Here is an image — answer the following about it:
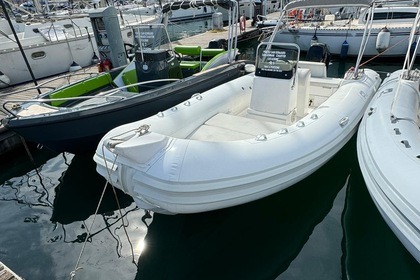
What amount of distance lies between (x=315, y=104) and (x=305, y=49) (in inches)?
267

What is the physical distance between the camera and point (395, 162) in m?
2.70

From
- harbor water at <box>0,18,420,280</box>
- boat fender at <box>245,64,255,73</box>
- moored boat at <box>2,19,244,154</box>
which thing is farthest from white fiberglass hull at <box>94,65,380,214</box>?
boat fender at <box>245,64,255,73</box>

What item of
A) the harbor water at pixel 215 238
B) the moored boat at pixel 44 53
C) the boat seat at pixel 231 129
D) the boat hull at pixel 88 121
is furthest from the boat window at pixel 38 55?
the boat seat at pixel 231 129

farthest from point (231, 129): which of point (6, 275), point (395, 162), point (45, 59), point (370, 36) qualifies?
point (370, 36)

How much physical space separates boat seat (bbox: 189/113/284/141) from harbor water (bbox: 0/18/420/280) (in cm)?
89

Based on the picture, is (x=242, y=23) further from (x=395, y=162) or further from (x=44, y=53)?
(x=395, y=162)

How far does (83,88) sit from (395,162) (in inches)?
197

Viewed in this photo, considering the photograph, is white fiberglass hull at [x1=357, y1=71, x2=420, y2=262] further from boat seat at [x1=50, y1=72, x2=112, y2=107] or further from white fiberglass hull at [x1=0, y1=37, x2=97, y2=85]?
white fiberglass hull at [x1=0, y1=37, x2=97, y2=85]

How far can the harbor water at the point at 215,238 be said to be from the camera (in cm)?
294


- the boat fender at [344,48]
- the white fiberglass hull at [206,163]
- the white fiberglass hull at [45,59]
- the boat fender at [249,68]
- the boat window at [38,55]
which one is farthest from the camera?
the boat fender at [344,48]

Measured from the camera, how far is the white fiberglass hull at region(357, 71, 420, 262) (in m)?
2.30

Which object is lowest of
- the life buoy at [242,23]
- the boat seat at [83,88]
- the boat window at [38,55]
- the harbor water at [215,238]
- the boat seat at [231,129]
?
the harbor water at [215,238]

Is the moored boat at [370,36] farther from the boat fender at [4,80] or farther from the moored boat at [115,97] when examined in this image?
the boat fender at [4,80]

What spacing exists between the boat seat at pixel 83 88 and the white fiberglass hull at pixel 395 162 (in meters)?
4.61
